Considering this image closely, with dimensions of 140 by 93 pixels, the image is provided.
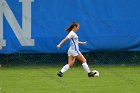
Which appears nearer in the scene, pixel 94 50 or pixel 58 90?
pixel 58 90

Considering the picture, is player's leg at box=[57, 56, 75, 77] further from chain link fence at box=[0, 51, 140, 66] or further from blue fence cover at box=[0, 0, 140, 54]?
chain link fence at box=[0, 51, 140, 66]

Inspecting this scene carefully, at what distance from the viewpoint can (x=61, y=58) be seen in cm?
1723

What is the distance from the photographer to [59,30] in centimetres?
1659

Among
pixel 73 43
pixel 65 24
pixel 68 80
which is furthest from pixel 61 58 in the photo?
pixel 68 80

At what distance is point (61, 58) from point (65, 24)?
1307 mm

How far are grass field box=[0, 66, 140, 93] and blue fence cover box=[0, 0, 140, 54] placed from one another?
0.75 metres

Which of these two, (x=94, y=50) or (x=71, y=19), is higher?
(x=71, y=19)

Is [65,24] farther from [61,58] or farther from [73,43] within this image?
[73,43]

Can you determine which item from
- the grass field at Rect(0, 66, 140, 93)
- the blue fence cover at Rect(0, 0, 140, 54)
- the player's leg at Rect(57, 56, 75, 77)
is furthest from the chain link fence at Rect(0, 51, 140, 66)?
the player's leg at Rect(57, 56, 75, 77)

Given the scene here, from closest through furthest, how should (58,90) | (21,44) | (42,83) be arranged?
(58,90) < (42,83) < (21,44)

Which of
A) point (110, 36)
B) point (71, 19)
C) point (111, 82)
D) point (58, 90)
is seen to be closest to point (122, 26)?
point (110, 36)

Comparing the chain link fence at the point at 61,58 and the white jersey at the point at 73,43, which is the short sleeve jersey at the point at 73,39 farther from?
the chain link fence at the point at 61,58

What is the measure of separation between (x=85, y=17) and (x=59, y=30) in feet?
3.20

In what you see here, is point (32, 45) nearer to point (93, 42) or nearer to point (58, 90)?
point (93, 42)
